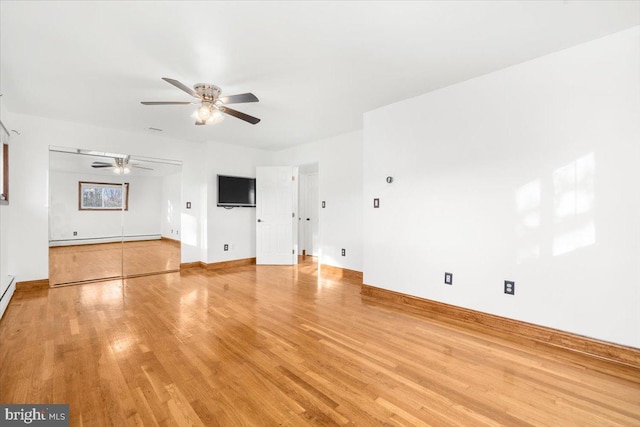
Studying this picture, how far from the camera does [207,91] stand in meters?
3.19

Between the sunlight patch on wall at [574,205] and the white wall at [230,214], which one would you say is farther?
the white wall at [230,214]

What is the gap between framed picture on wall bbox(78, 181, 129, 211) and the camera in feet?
16.5

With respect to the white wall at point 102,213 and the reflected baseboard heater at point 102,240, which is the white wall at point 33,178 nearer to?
the white wall at point 102,213

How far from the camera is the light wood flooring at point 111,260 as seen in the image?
184 inches

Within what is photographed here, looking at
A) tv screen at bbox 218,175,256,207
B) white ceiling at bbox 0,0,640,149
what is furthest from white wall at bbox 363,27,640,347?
tv screen at bbox 218,175,256,207

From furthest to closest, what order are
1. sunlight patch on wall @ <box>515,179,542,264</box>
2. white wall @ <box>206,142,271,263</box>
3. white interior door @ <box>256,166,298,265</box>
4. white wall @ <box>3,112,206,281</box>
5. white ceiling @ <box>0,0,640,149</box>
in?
white interior door @ <box>256,166,298,265</box> → white wall @ <box>206,142,271,263</box> → white wall @ <box>3,112,206,281</box> → sunlight patch on wall @ <box>515,179,542,264</box> → white ceiling @ <box>0,0,640,149</box>

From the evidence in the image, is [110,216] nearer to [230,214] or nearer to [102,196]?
[102,196]

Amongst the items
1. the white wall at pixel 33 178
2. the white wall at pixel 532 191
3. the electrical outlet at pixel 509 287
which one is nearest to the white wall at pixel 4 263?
the white wall at pixel 33 178

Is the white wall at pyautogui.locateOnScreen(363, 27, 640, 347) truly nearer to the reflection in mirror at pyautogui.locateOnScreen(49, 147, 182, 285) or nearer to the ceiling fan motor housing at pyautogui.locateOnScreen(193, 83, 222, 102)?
the ceiling fan motor housing at pyautogui.locateOnScreen(193, 83, 222, 102)

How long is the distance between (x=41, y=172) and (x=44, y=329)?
110 inches

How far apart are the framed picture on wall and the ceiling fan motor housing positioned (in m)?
3.34

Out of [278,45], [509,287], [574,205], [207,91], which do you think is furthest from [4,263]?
[574,205]

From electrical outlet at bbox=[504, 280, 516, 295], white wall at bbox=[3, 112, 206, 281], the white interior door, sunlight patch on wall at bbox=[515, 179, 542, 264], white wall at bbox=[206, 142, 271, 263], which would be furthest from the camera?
the white interior door

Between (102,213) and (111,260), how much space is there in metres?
0.94
